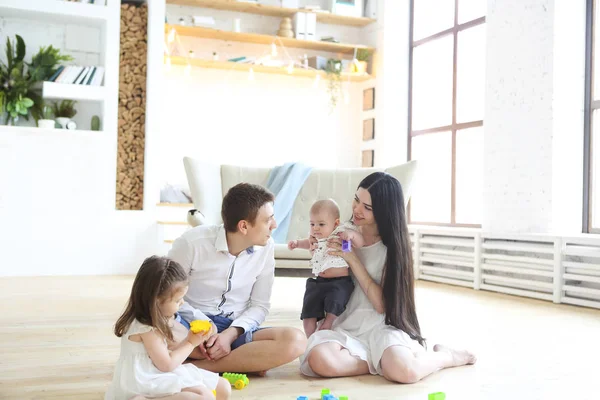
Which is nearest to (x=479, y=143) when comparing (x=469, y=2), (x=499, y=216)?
(x=499, y=216)

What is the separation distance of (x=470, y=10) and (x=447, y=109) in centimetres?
92

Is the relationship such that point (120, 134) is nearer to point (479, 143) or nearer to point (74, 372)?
point (479, 143)

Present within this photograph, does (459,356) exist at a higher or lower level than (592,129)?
lower

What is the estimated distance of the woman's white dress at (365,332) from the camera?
7.34ft

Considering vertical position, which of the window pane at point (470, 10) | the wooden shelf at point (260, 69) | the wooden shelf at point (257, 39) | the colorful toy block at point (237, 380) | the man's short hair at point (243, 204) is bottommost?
the colorful toy block at point (237, 380)

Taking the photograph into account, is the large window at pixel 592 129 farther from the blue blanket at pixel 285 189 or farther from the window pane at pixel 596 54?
the blue blanket at pixel 285 189

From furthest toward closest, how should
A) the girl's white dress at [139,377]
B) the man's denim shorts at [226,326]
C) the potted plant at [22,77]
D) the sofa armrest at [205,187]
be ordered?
the potted plant at [22,77] < the sofa armrest at [205,187] < the man's denim shorts at [226,326] < the girl's white dress at [139,377]

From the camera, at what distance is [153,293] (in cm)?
173

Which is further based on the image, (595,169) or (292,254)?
(595,169)

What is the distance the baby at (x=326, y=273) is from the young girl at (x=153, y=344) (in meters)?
0.71

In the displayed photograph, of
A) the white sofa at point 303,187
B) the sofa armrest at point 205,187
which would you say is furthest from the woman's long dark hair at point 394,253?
the sofa armrest at point 205,187

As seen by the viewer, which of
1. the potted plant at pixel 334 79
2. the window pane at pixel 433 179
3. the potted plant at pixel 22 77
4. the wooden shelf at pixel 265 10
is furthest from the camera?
the potted plant at pixel 334 79

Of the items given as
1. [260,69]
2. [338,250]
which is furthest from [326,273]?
[260,69]

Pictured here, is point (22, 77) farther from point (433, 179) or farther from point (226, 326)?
point (226, 326)
